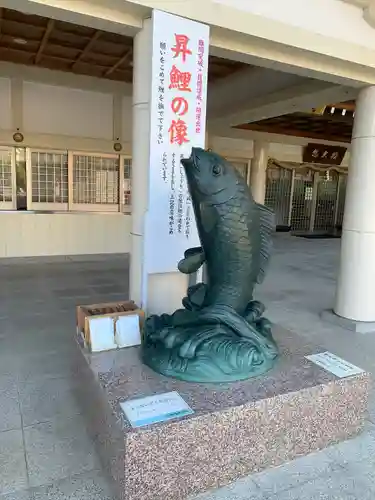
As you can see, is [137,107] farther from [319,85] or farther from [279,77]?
[279,77]

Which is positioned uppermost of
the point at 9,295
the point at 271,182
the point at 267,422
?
the point at 271,182

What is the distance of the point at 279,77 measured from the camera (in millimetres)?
5406

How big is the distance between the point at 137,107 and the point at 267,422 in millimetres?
2340

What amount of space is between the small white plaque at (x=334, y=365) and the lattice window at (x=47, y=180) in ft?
20.8

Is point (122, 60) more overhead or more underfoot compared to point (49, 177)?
more overhead

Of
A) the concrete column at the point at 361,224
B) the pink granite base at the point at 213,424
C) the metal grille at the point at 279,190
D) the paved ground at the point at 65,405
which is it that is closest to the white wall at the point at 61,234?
the paved ground at the point at 65,405

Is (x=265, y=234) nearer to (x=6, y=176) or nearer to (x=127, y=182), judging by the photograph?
(x=6, y=176)

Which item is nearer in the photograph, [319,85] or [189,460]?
[189,460]

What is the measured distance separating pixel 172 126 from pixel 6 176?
17.6ft

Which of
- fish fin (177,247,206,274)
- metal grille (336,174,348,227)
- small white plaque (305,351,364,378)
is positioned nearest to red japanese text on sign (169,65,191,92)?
fish fin (177,247,206,274)

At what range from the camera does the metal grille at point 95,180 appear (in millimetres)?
7844

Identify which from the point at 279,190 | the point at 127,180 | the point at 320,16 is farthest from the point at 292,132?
the point at 320,16

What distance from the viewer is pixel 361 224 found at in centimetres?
417

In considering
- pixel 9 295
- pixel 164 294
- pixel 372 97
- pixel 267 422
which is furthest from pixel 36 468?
pixel 372 97
